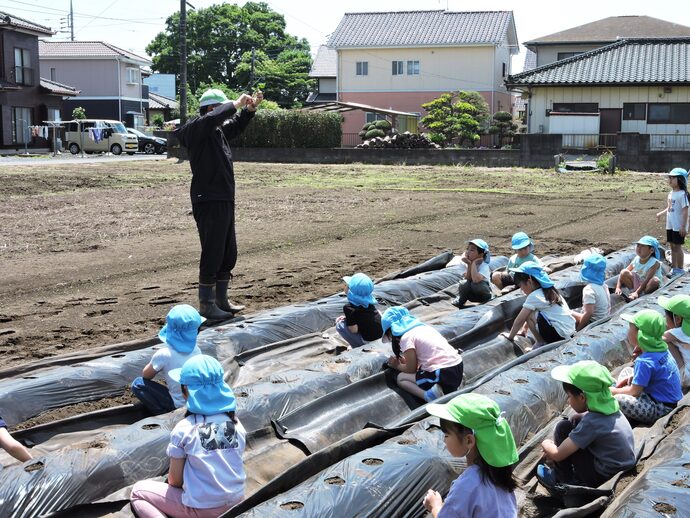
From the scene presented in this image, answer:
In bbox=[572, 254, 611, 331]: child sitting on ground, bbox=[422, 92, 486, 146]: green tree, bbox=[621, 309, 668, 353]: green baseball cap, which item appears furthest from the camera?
bbox=[422, 92, 486, 146]: green tree

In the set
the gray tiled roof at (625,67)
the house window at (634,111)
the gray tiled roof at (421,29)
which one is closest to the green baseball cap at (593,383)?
the gray tiled roof at (625,67)

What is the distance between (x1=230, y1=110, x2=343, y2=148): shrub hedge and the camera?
33.4 metres

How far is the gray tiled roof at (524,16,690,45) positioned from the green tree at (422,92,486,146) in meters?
10.1

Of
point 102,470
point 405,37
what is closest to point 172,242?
point 102,470

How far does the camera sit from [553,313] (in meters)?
6.76

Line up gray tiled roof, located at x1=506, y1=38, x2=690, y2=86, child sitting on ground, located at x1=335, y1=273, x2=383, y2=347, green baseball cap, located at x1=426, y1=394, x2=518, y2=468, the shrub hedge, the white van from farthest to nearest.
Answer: the white van, the shrub hedge, gray tiled roof, located at x1=506, y1=38, x2=690, y2=86, child sitting on ground, located at x1=335, y1=273, x2=383, y2=347, green baseball cap, located at x1=426, y1=394, x2=518, y2=468

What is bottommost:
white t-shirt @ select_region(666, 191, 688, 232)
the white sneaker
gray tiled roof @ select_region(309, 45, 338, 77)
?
the white sneaker

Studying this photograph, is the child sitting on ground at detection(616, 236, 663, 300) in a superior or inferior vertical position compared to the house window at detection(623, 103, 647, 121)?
inferior

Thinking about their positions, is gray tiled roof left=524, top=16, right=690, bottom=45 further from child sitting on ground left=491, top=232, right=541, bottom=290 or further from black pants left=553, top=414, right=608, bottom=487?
black pants left=553, top=414, right=608, bottom=487

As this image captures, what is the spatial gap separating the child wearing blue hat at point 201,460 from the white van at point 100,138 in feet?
114

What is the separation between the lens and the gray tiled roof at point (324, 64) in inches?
2142

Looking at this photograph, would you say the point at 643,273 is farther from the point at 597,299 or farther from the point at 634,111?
the point at 634,111

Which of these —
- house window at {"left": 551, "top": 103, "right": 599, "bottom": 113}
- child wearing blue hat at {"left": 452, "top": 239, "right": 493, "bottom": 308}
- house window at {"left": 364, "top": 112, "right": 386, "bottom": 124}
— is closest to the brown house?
house window at {"left": 364, "top": 112, "right": 386, "bottom": 124}

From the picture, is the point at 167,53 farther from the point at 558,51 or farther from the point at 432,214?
the point at 432,214
